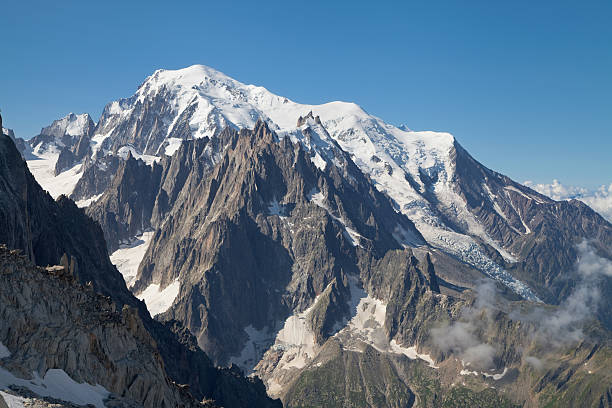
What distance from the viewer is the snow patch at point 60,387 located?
2157 inches

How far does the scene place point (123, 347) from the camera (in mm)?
77875

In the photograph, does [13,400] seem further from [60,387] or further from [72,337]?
[72,337]

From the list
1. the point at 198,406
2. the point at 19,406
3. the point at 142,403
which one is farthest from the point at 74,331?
the point at 198,406

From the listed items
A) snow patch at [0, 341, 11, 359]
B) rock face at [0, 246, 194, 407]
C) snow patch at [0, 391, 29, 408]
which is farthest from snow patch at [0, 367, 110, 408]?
snow patch at [0, 341, 11, 359]

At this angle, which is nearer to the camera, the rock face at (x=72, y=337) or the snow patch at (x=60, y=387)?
the snow patch at (x=60, y=387)

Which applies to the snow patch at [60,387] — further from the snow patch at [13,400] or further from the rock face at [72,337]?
the snow patch at [13,400]

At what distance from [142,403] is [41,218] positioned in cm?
13167

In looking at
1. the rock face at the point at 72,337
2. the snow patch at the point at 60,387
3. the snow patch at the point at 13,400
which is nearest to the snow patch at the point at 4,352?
the rock face at the point at 72,337

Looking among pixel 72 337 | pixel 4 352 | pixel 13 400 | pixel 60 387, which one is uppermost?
pixel 72 337

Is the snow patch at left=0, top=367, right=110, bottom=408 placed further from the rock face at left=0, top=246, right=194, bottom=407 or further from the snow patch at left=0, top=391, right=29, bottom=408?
the snow patch at left=0, top=391, right=29, bottom=408

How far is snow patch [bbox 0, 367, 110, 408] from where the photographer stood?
54.8m

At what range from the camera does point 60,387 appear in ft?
199

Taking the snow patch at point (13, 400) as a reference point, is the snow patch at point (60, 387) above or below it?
below

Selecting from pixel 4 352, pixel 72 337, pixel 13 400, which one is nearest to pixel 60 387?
pixel 4 352
